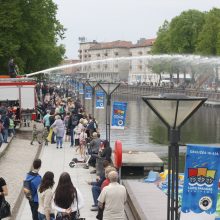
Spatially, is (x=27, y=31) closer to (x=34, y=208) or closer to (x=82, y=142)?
(x=82, y=142)

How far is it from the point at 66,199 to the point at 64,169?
495 inches

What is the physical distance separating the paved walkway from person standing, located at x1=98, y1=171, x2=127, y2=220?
4.07 m

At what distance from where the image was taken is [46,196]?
36.4ft

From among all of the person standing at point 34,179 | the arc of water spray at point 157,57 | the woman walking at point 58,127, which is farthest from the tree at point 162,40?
the person standing at point 34,179

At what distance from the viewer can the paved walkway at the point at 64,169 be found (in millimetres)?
15617

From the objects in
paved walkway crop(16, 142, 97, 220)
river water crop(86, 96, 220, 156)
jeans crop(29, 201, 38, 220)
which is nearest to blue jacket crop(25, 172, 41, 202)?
jeans crop(29, 201, 38, 220)

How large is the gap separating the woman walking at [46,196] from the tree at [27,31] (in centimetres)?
3872

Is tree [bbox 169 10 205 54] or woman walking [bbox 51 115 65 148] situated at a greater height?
tree [bbox 169 10 205 54]

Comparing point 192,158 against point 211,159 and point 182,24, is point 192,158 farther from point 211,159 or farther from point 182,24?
point 182,24

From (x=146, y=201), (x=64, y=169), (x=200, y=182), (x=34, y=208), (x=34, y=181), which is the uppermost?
(x=200, y=182)

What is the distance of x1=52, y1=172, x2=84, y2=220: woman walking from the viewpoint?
33.9 ft

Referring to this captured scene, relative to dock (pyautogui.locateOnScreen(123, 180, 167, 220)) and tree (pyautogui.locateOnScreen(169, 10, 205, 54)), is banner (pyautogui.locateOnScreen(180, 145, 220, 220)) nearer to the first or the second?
dock (pyautogui.locateOnScreen(123, 180, 167, 220))

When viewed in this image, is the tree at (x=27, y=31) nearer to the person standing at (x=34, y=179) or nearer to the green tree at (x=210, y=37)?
the green tree at (x=210, y=37)

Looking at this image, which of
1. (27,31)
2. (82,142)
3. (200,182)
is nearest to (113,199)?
(200,182)
